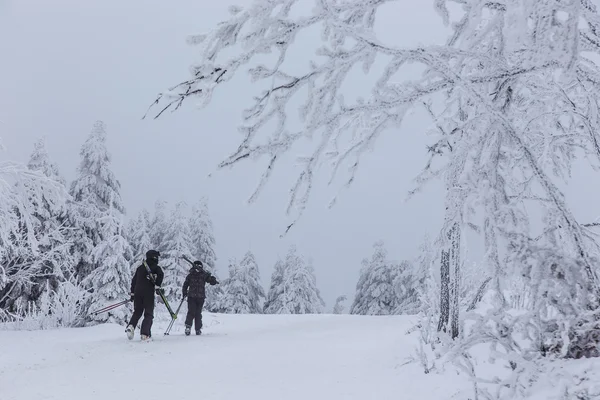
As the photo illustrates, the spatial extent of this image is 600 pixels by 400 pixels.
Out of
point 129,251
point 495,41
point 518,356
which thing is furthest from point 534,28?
point 129,251

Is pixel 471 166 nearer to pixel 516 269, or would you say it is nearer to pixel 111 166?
pixel 516 269

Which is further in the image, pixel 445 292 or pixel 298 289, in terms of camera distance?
pixel 298 289

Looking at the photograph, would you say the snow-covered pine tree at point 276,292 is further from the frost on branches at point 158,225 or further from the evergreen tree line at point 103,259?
the frost on branches at point 158,225

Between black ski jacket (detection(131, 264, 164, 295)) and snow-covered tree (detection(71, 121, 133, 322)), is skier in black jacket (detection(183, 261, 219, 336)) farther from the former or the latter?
snow-covered tree (detection(71, 121, 133, 322))

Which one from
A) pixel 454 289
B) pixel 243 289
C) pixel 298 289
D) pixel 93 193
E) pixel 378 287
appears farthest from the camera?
pixel 243 289

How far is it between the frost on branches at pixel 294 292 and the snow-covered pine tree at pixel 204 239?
4783 mm

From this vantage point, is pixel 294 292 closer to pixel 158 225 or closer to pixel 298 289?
pixel 298 289

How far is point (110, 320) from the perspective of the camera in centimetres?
1444

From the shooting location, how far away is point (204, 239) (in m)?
33.2

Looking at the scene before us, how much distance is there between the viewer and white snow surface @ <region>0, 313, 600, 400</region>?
5.04 m

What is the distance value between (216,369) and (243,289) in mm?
28986

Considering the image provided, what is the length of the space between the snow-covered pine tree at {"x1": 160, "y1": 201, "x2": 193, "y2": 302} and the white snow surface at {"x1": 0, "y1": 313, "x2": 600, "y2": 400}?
57.0ft

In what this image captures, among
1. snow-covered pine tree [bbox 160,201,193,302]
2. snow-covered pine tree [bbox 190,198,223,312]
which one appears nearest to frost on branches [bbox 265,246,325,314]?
snow-covered pine tree [bbox 190,198,223,312]

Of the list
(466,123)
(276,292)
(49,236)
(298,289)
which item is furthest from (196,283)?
Result: (276,292)
